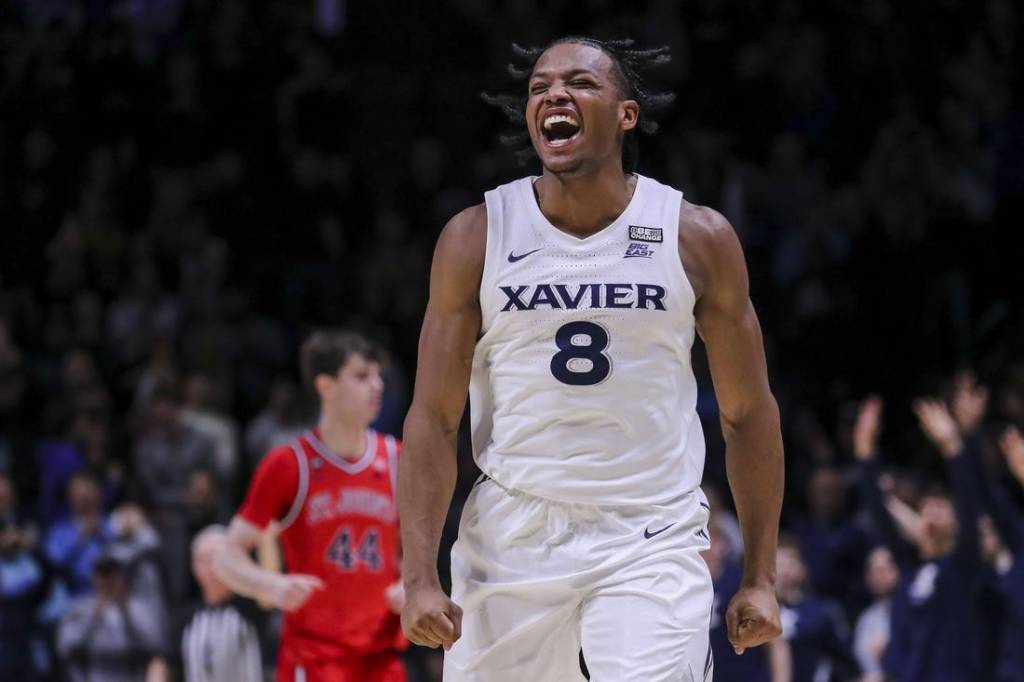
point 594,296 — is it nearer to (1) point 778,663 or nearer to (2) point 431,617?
(2) point 431,617

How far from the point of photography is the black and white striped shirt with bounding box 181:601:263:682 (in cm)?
808

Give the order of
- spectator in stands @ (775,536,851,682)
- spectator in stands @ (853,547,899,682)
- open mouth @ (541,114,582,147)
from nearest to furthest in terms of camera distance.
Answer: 1. open mouth @ (541,114,582,147)
2. spectator in stands @ (775,536,851,682)
3. spectator in stands @ (853,547,899,682)

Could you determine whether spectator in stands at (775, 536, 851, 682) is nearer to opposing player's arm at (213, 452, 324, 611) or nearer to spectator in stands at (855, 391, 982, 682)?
spectator in stands at (855, 391, 982, 682)

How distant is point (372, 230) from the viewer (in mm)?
13516

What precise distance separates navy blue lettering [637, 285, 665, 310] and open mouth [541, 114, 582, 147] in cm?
43

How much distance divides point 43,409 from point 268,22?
4325 millimetres

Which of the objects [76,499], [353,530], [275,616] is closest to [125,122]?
[76,499]

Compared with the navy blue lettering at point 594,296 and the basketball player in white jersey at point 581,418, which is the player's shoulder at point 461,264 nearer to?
the basketball player in white jersey at point 581,418

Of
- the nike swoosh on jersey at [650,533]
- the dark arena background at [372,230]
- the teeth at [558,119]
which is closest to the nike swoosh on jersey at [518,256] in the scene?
the teeth at [558,119]

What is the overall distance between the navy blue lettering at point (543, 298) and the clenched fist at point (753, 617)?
2.92 feet

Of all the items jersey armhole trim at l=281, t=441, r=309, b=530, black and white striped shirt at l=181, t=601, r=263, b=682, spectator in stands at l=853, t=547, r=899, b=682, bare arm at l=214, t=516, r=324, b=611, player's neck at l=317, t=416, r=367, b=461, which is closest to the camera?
bare arm at l=214, t=516, r=324, b=611

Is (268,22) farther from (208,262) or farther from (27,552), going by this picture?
(27,552)

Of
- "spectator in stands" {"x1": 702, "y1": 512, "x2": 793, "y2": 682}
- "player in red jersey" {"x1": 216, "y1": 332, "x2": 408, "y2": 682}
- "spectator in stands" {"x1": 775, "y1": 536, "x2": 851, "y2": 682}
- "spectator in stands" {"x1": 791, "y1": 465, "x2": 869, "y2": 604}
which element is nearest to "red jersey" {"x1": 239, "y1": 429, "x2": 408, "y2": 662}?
"player in red jersey" {"x1": 216, "y1": 332, "x2": 408, "y2": 682}

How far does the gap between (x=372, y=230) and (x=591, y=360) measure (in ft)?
31.4
